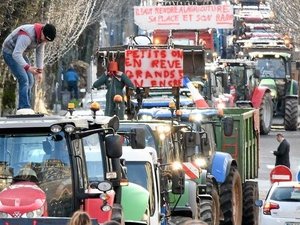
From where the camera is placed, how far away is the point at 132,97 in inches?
1094

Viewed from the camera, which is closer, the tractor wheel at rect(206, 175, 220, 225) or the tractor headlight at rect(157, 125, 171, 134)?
the tractor headlight at rect(157, 125, 171, 134)

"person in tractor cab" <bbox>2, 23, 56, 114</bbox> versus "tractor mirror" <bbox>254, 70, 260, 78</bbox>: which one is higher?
"person in tractor cab" <bbox>2, 23, 56, 114</bbox>

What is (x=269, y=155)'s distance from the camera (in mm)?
43281

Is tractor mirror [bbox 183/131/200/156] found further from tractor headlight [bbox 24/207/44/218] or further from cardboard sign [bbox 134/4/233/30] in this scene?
cardboard sign [bbox 134/4/233/30]

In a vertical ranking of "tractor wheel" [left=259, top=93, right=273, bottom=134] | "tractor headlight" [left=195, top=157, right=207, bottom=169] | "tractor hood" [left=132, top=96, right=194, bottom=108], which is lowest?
"tractor wheel" [left=259, top=93, right=273, bottom=134]

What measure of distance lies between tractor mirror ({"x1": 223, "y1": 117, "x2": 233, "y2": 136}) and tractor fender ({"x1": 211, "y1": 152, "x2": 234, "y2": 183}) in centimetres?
121

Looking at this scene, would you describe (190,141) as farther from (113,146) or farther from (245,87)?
(245,87)

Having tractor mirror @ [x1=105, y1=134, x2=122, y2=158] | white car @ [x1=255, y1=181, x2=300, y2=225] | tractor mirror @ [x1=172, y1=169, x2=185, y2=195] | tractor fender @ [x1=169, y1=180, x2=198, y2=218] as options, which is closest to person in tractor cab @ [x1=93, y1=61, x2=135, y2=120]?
white car @ [x1=255, y1=181, x2=300, y2=225]

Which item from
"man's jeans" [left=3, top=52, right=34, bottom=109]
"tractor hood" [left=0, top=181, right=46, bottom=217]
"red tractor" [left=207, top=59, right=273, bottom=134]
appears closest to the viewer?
"tractor hood" [left=0, top=181, right=46, bottom=217]

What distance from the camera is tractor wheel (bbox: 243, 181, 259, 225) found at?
27.4 meters

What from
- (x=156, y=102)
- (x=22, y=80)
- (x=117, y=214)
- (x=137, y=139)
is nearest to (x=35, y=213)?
(x=117, y=214)

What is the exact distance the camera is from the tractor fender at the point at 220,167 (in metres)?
24.5

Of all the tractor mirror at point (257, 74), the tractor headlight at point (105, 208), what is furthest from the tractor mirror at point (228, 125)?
the tractor mirror at point (257, 74)

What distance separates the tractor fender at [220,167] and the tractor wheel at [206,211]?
219cm
